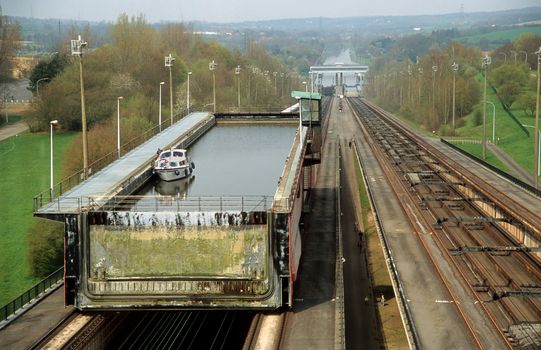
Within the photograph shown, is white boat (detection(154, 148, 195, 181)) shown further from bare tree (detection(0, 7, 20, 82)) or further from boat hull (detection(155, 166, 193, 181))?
bare tree (detection(0, 7, 20, 82))

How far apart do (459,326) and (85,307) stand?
8191 mm

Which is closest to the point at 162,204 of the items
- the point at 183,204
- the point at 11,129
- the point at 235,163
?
the point at 183,204

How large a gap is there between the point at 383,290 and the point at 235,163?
6.13 meters

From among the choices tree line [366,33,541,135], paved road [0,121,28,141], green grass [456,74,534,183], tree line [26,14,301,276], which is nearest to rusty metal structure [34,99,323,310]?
tree line [26,14,301,276]

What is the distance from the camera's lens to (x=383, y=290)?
26469 millimetres

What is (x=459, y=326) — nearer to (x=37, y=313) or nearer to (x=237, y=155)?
(x=37, y=313)

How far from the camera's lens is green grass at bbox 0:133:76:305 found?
32625 millimetres

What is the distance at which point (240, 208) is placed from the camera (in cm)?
1900

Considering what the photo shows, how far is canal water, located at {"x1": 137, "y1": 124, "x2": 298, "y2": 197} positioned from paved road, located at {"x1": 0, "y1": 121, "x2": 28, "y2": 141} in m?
33.8

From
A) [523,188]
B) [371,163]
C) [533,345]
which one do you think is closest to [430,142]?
[371,163]

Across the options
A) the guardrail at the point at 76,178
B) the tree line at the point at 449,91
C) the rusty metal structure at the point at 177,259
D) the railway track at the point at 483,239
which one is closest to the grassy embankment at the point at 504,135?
the tree line at the point at 449,91

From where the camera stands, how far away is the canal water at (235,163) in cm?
2228

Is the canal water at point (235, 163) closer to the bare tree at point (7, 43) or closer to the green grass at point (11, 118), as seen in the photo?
the green grass at point (11, 118)

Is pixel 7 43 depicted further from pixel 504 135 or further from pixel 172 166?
pixel 172 166
